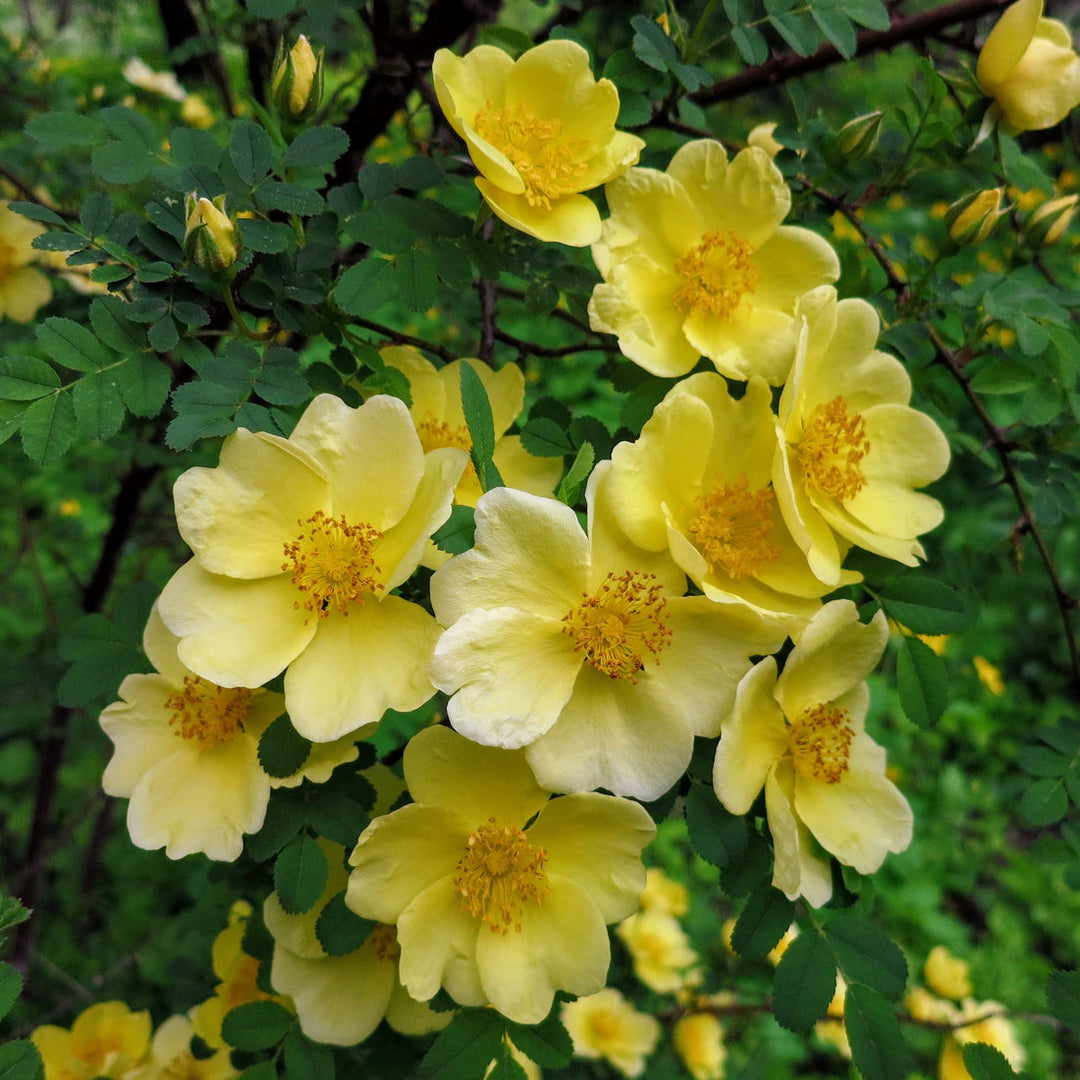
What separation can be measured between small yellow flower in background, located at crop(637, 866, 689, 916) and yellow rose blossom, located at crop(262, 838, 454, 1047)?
156 cm

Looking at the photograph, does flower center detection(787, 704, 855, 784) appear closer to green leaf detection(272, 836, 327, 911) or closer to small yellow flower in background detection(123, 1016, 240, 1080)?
green leaf detection(272, 836, 327, 911)

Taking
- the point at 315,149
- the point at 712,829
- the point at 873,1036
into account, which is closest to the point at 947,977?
the point at 873,1036

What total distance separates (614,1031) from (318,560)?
1836mm

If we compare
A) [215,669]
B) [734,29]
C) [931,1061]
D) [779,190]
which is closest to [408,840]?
[215,669]

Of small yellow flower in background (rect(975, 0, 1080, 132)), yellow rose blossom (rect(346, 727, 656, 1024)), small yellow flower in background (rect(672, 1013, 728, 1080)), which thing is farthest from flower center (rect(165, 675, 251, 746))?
small yellow flower in background (rect(672, 1013, 728, 1080))

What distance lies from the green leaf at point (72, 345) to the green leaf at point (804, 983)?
1110mm

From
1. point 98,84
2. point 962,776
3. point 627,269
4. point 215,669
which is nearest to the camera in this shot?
point 215,669

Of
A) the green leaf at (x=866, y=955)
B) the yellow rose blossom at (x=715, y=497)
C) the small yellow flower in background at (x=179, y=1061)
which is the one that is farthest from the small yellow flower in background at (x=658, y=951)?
the yellow rose blossom at (x=715, y=497)

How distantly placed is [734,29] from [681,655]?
2.92 feet

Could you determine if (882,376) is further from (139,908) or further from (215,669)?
(139,908)

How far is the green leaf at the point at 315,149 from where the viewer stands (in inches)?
45.4

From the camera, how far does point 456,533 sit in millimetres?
981

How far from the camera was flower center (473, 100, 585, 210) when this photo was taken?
3.80 feet

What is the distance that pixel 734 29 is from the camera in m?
1.27
